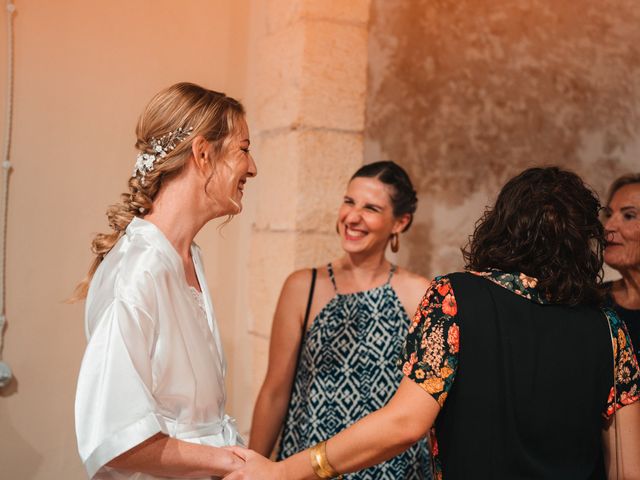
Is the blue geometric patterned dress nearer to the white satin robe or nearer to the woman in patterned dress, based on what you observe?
the woman in patterned dress

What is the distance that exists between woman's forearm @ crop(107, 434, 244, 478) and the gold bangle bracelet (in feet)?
0.63

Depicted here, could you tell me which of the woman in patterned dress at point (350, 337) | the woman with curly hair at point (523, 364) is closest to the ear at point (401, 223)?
the woman in patterned dress at point (350, 337)

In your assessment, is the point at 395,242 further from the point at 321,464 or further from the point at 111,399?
the point at 111,399

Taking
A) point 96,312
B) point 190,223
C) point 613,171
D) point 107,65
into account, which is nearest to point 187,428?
point 96,312

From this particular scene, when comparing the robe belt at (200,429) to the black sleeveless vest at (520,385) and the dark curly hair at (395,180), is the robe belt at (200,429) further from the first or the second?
the dark curly hair at (395,180)

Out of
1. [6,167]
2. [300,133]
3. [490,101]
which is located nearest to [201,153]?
[6,167]

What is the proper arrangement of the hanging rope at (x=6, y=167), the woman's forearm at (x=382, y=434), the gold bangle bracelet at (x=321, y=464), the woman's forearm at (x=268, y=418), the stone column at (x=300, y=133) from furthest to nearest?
the stone column at (x=300, y=133)
the hanging rope at (x=6, y=167)
the woman's forearm at (x=268, y=418)
the gold bangle bracelet at (x=321, y=464)
the woman's forearm at (x=382, y=434)

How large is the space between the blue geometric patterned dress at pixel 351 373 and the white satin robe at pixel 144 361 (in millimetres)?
631

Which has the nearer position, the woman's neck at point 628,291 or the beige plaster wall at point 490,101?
the woman's neck at point 628,291

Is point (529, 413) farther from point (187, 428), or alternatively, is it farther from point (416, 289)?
point (416, 289)

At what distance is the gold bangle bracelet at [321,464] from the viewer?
6.25ft

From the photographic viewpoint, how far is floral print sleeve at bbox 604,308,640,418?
184 centimetres

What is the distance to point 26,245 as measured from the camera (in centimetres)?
307

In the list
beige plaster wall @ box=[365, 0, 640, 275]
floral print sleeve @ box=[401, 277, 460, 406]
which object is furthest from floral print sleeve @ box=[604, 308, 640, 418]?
beige plaster wall @ box=[365, 0, 640, 275]
